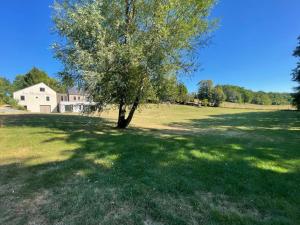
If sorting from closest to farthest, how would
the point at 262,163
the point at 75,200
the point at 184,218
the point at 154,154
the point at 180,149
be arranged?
1. the point at 184,218
2. the point at 75,200
3. the point at 262,163
4. the point at 154,154
5. the point at 180,149

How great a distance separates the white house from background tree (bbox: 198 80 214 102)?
43.6 m

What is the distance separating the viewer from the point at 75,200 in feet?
12.3

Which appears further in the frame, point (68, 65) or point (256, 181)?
point (68, 65)

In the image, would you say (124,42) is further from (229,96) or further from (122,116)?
(229,96)

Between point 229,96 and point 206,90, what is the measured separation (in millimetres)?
26520

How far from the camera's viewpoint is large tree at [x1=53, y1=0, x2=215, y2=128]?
9.36 metres

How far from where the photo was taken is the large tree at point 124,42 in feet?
30.7

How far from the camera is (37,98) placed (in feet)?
142

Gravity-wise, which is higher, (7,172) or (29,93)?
(29,93)

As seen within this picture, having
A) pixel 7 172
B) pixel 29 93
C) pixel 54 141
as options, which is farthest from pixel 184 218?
pixel 29 93

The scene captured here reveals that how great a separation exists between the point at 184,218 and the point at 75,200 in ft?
5.89

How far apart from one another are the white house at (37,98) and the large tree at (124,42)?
121 ft

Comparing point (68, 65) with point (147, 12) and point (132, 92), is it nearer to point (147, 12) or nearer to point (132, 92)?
point (132, 92)

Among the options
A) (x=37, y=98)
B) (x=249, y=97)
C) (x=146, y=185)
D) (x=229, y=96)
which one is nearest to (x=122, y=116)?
(x=146, y=185)
